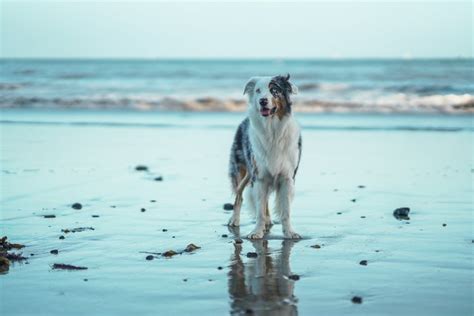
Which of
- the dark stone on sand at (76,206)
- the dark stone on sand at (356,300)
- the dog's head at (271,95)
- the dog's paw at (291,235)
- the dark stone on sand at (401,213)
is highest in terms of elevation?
the dog's head at (271,95)

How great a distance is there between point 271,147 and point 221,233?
934 mm

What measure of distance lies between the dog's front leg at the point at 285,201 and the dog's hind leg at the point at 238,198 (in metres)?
0.58

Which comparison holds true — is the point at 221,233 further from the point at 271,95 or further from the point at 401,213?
the point at 401,213

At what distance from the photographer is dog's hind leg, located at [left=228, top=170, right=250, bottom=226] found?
761 centimetres

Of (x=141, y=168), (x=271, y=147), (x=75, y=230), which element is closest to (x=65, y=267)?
(x=75, y=230)

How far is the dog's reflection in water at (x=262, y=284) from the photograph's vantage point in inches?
174

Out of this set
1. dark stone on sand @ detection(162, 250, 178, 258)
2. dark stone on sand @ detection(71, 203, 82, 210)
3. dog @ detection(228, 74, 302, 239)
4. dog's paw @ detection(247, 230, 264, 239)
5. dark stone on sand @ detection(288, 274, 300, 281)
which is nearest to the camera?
dark stone on sand @ detection(288, 274, 300, 281)

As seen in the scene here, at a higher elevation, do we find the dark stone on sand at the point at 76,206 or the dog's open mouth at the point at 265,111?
the dog's open mouth at the point at 265,111

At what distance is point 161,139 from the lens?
50.1ft

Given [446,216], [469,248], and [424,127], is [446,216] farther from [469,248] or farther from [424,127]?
[424,127]

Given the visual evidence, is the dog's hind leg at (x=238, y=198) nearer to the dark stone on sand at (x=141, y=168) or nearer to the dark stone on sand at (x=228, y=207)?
the dark stone on sand at (x=228, y=207)

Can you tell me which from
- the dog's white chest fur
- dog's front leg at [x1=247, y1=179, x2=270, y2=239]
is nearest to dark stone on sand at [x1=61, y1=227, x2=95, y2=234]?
dog's front leg at [x1=247, y1=179, x2=270, y2=239]

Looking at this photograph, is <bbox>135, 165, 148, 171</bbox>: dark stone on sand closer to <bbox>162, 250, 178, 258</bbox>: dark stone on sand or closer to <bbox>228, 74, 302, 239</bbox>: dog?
<bbox>228, 74, 302, 239</bbox>: dog

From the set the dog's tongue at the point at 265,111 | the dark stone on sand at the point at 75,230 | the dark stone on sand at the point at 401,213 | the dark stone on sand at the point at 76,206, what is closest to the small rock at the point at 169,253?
the dark stone on sand at the point at 75,230
